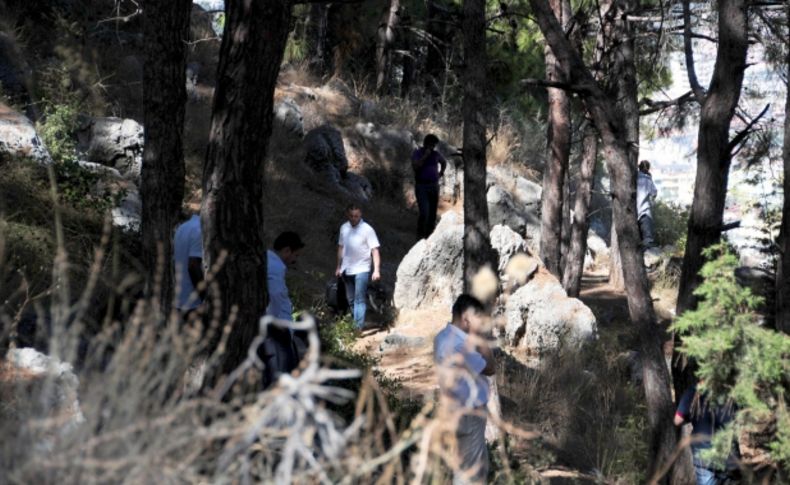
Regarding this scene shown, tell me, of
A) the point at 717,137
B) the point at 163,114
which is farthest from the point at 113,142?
the point at 717,137

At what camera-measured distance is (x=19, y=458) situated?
10.8 ft

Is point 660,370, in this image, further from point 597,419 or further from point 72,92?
point 72,92

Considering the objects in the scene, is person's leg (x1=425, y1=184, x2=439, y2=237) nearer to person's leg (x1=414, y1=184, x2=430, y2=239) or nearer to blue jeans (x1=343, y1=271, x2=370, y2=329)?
person's leg (x1=414, y1=184, x2=430, y2=239)

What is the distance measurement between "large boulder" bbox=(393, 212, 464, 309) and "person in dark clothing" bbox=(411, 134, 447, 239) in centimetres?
259

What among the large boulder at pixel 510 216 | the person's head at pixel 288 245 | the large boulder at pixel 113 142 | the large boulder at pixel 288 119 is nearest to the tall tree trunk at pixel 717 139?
the person's head at pixel 288 245

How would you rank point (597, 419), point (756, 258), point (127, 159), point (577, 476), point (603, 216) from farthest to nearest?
point (603, 216) → point (756, 258) → point (127, 159) → point (597, 419) → point (577, 476)

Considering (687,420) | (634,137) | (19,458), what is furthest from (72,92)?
(19,458)

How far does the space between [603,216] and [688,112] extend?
509 inches

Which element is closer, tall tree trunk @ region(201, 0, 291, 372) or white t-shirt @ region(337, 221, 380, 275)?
tall tree trunk @ region(201, 0, 291, 372)

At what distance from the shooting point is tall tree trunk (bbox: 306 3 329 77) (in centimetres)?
2744

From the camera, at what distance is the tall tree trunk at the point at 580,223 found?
18.8 meters

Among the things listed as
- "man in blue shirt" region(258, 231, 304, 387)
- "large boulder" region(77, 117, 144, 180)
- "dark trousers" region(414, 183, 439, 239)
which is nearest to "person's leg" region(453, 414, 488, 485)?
"man in blue shirt" region(258, 231, 304, 387)

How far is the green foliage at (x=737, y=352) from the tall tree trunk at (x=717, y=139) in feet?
9.30

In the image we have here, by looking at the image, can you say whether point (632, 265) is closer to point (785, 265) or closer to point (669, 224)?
point (785, 265)
